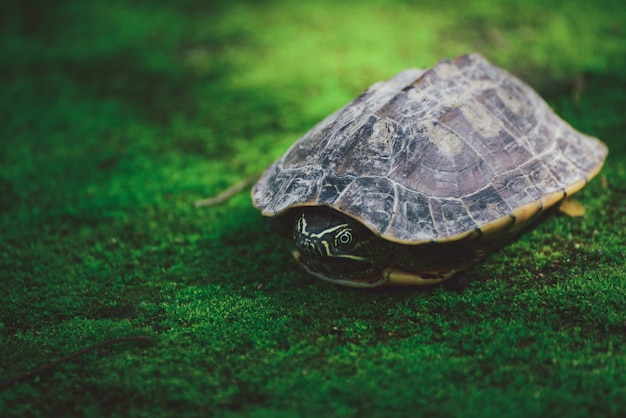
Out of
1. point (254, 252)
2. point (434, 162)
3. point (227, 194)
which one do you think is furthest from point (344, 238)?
point (227, 194)

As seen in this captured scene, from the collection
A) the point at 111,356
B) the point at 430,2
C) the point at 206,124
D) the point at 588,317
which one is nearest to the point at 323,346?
the point at 111,356

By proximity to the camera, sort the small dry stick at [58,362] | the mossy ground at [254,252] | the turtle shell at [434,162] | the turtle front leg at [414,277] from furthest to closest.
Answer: the turtle front leg at [414,277] < the turtle shell at [434,162] < the small dry stick at [58,362] < the mossy ground at [254,252]

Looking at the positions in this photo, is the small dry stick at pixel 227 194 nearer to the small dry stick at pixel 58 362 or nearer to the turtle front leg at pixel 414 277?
the small dry stick at pixel 58 362

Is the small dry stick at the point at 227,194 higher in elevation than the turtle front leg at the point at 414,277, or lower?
higher

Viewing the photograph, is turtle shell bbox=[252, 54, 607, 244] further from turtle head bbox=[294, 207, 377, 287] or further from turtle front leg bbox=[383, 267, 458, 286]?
turtle front leg bbox=[383, 267, 458, 286]

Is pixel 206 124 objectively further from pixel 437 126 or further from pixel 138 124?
pixel 437 126

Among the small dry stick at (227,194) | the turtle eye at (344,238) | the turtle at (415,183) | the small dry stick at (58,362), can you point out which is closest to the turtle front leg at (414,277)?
the turtle at (415,183)
